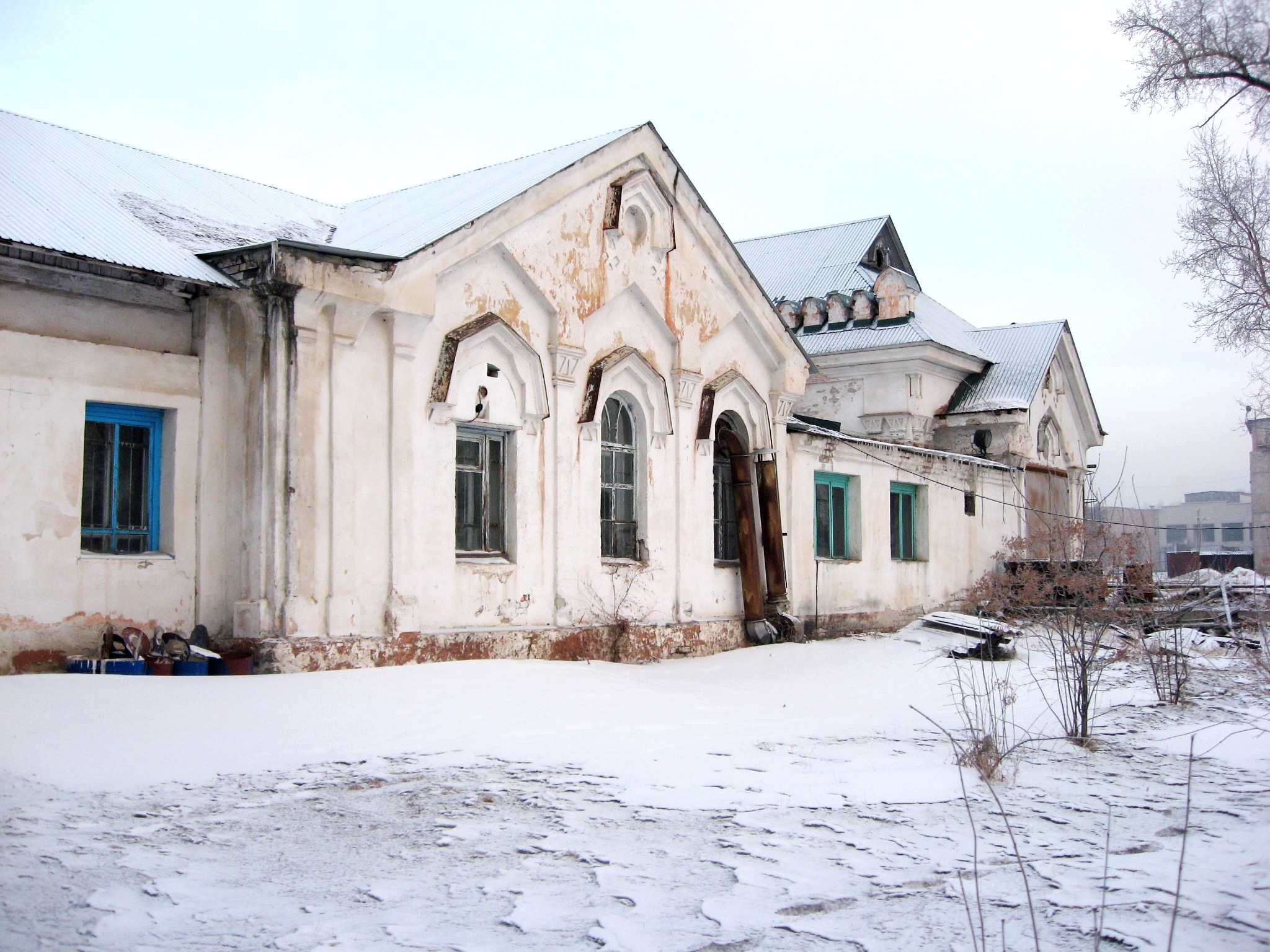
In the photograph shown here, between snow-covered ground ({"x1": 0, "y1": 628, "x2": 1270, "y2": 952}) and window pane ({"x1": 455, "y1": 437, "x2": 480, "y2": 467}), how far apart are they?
275 cm

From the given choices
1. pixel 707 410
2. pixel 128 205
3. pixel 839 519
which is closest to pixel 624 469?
pixel 707 410

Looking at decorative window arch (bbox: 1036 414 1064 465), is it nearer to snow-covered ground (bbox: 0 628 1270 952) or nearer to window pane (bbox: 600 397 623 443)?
window pane (bbox: 600 397 623 443)

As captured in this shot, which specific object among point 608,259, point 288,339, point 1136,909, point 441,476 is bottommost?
point 1136,909

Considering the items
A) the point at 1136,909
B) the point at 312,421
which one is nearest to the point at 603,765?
the point at 1136,909

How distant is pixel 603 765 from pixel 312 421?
4455 millimetres

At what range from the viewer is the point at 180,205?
37.6 feet

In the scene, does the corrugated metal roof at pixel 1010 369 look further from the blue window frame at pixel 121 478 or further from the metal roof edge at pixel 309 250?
the blue window frame at pixel 121 478

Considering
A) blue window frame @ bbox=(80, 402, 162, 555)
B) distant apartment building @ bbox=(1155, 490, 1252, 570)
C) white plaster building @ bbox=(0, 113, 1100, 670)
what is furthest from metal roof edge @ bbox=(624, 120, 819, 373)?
distant apartment building @ bbox=(1155, 490, 1252, 570)

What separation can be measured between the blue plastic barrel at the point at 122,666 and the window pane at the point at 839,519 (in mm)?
10366

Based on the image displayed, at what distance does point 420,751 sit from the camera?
7.05 m

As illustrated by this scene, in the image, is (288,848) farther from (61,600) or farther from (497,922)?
(61,600)

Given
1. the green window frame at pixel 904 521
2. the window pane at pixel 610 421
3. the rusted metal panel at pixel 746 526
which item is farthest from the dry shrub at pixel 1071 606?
the window pane at pixel 610 421

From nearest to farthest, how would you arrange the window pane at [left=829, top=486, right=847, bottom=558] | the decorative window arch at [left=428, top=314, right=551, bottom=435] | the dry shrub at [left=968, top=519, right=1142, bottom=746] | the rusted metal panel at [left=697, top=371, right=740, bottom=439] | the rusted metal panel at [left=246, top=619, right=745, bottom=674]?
the dry shrub at [left=968, top=519, right=1142, bottom=746], the rusted metal panel at [left=246, top=619, right=745, bottom=674], the decorative window arch at [left=428, top=314, right=551, bottom=435], the rusted metal panel at [left=697, top=371, right=740, bottom=439], the window pane at [left=829, top=486, right=847, bottom=558]

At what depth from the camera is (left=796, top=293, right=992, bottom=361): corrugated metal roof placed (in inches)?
→ 810
